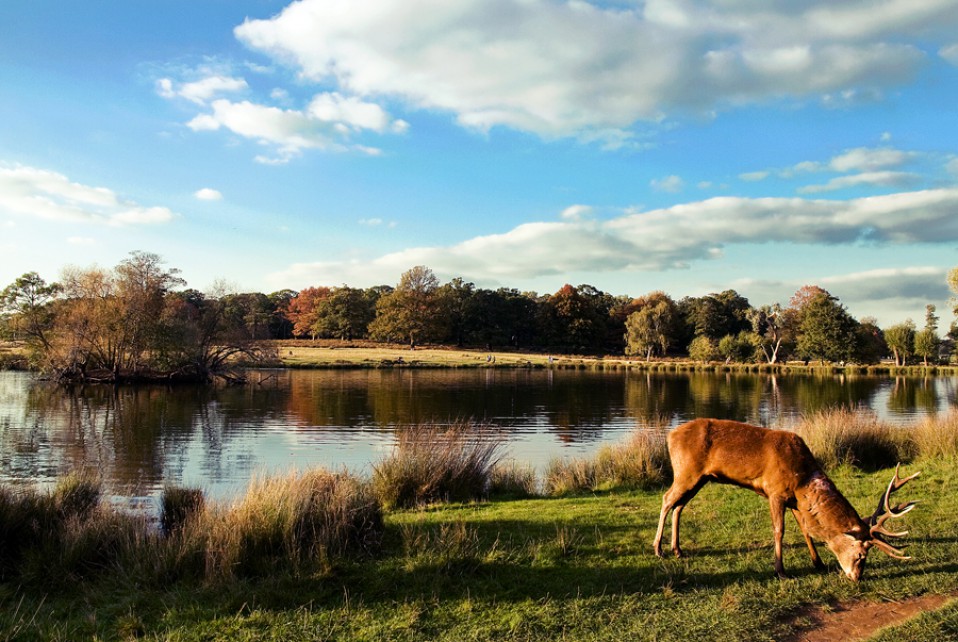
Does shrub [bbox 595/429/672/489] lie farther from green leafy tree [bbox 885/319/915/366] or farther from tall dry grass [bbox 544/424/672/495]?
green leafy tree [bbox 885/319/915/366]

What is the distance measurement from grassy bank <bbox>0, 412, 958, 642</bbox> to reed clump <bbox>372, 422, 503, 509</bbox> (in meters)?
1.75

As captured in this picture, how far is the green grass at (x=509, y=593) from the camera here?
5.25m

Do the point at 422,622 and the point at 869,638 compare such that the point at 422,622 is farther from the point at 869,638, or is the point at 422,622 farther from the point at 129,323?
the point at 129,323

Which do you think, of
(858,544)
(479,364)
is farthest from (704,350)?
(858,544)

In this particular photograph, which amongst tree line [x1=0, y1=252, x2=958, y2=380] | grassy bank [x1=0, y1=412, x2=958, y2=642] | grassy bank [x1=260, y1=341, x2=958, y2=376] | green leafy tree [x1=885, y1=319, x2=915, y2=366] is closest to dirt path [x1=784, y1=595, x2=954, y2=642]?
grassy bank [x1=0, y1=412, x2=958, y2=642]

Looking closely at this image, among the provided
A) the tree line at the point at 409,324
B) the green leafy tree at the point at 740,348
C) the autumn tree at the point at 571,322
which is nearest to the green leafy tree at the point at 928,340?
the tree line at the point at 409,324

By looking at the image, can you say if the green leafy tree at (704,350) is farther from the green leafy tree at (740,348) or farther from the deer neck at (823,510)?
the deer neck at (823,510)

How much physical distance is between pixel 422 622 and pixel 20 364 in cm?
6950

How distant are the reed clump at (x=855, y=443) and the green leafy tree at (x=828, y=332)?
237ft

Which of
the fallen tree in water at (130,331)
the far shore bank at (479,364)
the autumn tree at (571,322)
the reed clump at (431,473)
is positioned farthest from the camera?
the autumn tree at (571,322)

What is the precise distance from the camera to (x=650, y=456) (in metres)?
13.2

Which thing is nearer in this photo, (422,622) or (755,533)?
(422,622)

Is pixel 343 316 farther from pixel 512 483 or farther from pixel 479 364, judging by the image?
pixel 512 483

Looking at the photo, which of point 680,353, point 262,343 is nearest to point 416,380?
point 262,343
